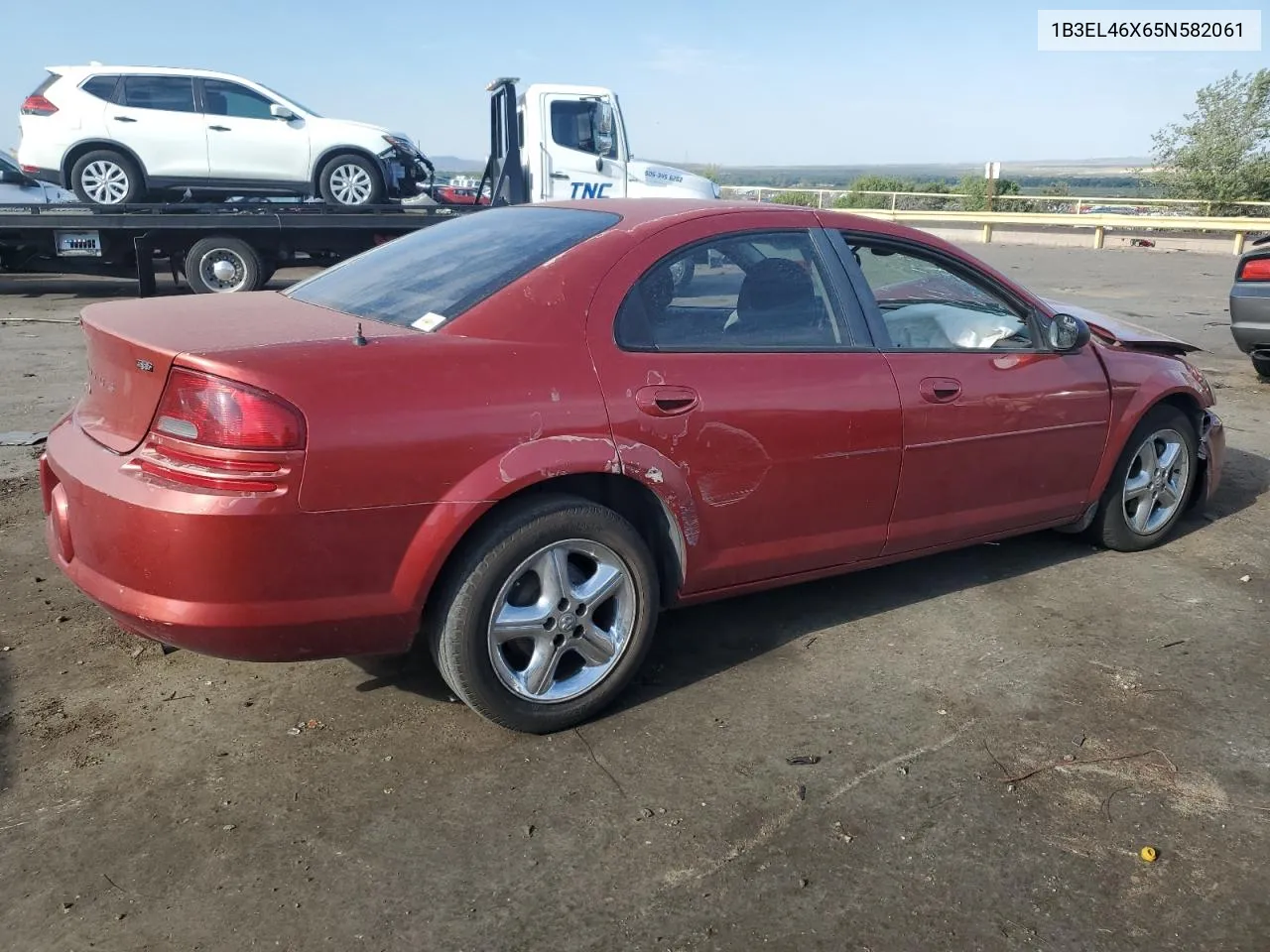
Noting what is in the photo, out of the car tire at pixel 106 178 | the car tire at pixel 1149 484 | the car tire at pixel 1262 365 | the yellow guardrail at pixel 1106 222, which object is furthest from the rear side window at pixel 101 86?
the yellow guardrail at pixel 1106 222

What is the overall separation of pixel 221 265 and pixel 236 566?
10.9m

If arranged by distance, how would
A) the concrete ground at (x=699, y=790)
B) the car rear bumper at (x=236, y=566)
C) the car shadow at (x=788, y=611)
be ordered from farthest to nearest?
the car shadow at (x=788, y=611), the car rear bumper at (x=236, y=566), the concrete ground at (x=699, y=790)

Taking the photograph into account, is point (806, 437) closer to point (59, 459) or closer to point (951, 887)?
point (951, 887)

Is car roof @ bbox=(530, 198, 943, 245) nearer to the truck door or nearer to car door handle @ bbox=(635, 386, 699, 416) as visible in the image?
car door handle @ bbox=(635, 386, 699, 416)

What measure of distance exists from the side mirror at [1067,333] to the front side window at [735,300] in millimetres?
1079

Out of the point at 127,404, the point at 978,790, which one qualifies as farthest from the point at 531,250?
the point at 978,790

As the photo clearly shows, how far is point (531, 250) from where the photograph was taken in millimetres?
3441

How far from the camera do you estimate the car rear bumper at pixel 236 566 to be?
8.71ft

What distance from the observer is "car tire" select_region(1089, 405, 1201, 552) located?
4680mm

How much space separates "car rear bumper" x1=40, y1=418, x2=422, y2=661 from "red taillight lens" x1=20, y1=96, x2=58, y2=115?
11.0 meters

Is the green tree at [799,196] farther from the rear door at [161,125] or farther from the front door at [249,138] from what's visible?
the rear door at [161,125]

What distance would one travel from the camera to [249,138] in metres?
12.6

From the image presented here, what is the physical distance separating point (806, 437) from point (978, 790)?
1193mm

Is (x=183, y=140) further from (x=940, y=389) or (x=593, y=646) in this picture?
(x=593, y=646)
